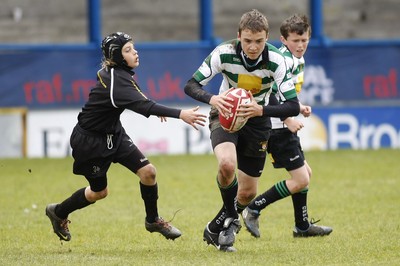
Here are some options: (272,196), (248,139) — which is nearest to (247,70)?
(248,139)

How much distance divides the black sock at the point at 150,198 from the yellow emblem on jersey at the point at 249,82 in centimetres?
108

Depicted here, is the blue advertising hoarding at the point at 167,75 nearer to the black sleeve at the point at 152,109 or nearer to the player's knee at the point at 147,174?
the player's knee at the point at 147,174

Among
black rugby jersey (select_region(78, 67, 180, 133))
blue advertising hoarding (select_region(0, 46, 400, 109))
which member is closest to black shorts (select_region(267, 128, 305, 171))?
black rugby jersey (select_region(78, 67, 180, 133))

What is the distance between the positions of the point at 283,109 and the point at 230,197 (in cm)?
82

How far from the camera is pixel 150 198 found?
316 inches

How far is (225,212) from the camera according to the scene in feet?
25.9

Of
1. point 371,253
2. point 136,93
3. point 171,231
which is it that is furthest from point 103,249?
point 371,253

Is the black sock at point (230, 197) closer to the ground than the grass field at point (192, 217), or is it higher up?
higher up

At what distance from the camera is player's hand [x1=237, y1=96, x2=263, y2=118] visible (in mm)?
7391

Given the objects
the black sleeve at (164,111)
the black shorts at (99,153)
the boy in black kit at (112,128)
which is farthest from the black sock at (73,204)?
the black sleeve at (164,111)

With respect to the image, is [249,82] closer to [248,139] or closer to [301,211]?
[248,139]

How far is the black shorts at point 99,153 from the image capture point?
7809mm

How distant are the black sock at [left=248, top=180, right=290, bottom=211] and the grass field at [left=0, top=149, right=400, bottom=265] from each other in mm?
269

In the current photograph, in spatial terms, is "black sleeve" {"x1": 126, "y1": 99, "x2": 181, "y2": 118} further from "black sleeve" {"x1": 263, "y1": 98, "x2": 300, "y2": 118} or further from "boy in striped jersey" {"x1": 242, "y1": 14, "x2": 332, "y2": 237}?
"boy in striped jersey" {"x1": 242, "y1": 14, "x2": 332, "y2": 237}
